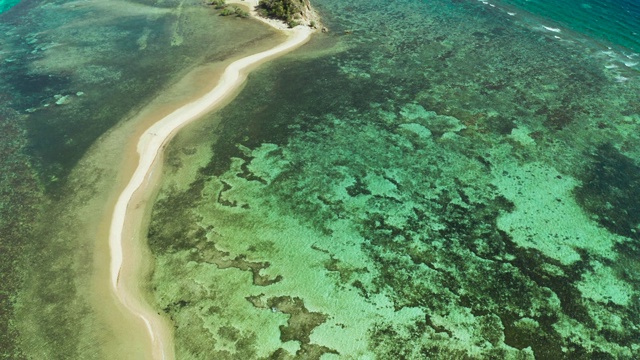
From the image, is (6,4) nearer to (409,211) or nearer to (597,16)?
(409,211)

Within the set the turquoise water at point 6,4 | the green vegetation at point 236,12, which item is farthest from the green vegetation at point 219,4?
the turquoise water at point 6,4

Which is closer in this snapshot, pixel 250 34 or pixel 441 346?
pixel 441 346

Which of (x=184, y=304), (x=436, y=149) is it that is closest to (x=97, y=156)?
(x=184, y=304)

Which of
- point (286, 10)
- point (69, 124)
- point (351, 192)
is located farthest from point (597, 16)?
point (69, 124)

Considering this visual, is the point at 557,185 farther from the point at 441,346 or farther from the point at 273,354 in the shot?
the point at 273,354

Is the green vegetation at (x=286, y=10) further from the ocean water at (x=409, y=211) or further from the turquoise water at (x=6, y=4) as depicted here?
the turquoise water at (x=6, y=4)

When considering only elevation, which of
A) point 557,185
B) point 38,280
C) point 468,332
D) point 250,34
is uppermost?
point 250,34
